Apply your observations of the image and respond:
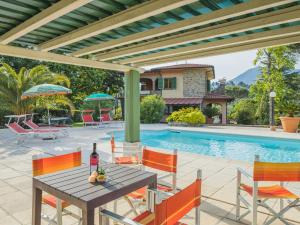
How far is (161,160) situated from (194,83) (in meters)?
22.3

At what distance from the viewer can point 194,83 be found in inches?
993

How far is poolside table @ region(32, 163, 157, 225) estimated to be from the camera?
2256 millimetres

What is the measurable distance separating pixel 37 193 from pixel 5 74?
47.7ft

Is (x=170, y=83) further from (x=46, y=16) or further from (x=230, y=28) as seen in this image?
(x=46, y=16)

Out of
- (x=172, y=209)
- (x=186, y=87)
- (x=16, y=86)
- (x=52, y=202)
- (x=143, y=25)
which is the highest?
(x=186, y=87)

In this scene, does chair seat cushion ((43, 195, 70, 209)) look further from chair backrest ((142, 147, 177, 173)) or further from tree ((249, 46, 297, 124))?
tree ((249, 46, 297, 124))

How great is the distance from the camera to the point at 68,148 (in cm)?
954

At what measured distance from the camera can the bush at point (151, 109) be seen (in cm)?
2165

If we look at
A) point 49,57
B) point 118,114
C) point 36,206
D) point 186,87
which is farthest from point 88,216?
point 118,114

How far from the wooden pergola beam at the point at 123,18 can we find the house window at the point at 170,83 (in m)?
21.1

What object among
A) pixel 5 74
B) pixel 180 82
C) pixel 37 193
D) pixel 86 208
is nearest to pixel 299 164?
pixel 86 208

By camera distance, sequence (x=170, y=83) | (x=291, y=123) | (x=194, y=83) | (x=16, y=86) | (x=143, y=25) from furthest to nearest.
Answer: (x=170, y=83)
(x=194, y=83)
(x=291, y=123)
(x=16, y=86)
(x=143, y=25)

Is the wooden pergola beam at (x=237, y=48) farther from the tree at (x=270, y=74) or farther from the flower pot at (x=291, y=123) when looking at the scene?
the tree at (x=270, y=74)

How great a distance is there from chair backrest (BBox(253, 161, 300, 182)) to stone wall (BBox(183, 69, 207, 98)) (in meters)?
22.6
